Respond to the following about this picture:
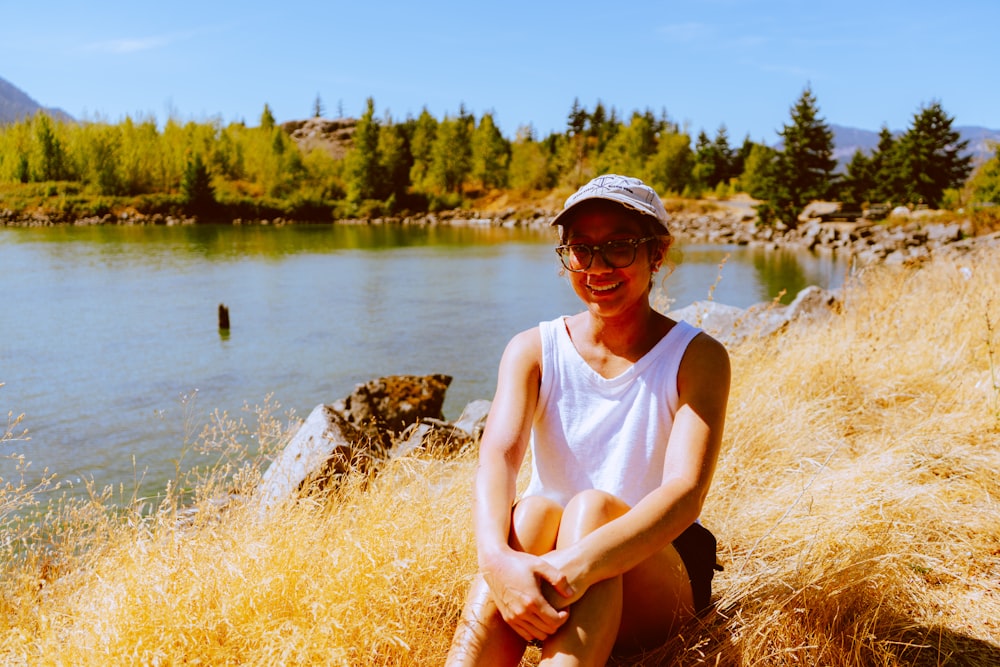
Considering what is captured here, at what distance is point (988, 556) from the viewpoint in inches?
107

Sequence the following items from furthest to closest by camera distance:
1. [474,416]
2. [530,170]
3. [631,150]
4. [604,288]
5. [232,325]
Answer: [530,170] → [631,150] → [232,325] → [474,416] → [604,288]

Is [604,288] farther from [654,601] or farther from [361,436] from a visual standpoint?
[361,436]

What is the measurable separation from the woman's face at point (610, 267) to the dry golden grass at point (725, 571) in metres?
0.90

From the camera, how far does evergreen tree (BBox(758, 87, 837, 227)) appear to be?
1710 inches

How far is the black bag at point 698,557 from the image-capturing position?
208 centimetres

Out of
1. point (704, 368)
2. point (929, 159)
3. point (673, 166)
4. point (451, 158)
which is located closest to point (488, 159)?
point (451, 158)

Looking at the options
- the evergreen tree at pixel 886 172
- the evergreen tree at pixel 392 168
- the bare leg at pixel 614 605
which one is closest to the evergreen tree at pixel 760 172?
the evergreen tree at pixel 886 172

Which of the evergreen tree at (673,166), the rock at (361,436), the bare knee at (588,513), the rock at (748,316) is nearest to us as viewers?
the bare knee at (588,513)

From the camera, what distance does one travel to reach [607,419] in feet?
6.72

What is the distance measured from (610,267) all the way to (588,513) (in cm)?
66

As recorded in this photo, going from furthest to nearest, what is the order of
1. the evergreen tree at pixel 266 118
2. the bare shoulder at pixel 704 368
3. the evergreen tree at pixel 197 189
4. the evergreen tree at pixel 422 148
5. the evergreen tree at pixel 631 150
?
the evergreen tree at pixel 266 118, the evergreen tree at pixel 422 148, the evergreen tree at pixel 631 150, the evergreen tree at pixel 197 189, the bare shoulder at pixel 704 368

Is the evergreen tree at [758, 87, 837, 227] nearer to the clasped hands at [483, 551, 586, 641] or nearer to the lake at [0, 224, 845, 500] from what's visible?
the lake at [0, 224, 845, 500]

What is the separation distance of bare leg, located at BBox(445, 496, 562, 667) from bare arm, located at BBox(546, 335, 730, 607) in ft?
0.49

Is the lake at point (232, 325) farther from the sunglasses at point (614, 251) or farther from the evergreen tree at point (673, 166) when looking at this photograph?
the evergreen tree at point (673, 166)
